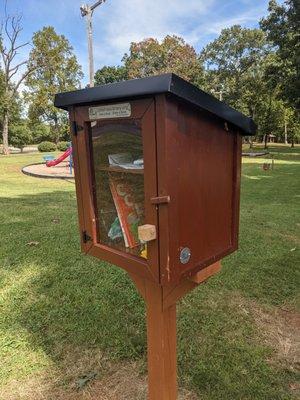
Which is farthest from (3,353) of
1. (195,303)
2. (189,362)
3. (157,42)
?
(157,42)

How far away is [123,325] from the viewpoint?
8.96 feet

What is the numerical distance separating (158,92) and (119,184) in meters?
0.52

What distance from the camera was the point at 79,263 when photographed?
12.3 ft

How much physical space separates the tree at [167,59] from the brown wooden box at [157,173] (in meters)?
38.3

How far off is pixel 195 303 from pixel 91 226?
172cm

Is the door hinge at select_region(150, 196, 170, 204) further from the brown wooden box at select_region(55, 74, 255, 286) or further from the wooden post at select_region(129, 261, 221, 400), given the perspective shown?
the wooden post at select_region(129, 261, 221, 400)

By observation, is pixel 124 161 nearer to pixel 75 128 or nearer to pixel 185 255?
pixel 75 128

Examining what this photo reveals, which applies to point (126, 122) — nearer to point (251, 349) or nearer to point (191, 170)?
point (191, 170)

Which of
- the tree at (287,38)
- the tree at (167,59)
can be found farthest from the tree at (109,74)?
the tree at (287,38)

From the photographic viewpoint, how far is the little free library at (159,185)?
126cm

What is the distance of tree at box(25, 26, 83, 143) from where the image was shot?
28250 mm

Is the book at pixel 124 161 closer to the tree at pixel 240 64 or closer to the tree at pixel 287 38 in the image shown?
the tree at pixel 287 38

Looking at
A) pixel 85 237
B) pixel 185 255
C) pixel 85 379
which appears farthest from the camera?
pixel 85 379

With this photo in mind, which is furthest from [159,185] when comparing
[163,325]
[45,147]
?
[45,147]
